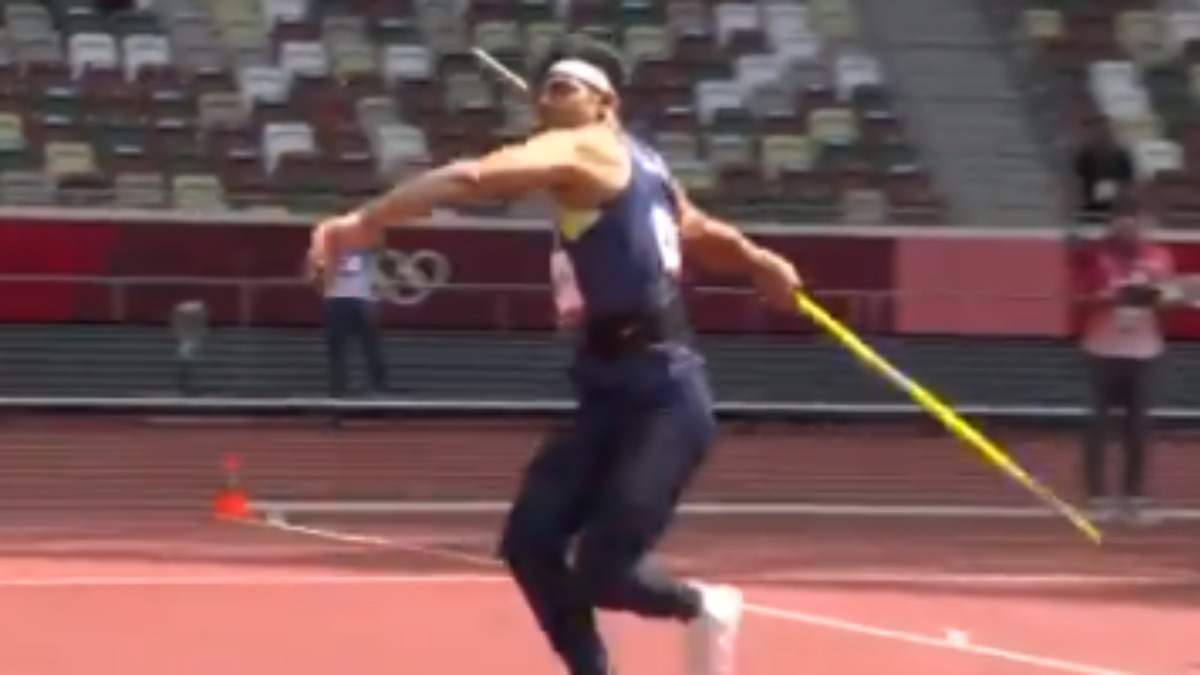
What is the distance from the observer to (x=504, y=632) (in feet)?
33.3

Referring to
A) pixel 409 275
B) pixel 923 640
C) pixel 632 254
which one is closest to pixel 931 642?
pixel 923 640

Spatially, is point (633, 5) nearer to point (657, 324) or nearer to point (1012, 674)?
point (1012, 674)

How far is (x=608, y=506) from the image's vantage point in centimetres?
707

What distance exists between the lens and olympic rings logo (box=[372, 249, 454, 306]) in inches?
731

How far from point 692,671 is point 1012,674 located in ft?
7.52

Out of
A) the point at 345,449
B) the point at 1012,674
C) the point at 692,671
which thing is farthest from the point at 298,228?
the point at 692,671

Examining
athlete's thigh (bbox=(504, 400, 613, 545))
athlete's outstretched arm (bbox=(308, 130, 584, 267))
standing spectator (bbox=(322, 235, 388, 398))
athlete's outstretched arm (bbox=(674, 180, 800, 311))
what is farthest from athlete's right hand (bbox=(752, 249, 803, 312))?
standing spectator (bbox=(322, 235, 388, 398))

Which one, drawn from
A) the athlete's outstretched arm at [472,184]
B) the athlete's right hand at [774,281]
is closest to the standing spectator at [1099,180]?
the athlete's right hand at [774,281]

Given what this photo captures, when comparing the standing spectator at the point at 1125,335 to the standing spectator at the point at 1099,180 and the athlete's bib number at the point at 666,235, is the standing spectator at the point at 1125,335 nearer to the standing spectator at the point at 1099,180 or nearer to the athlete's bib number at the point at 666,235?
the standing spectator at the point at 1099,180

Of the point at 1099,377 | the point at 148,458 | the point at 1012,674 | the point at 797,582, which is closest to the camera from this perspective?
the point at 1012,674

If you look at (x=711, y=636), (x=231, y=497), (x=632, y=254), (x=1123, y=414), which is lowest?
(x=231, y=497)

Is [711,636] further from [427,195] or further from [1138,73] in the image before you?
[1138,73]

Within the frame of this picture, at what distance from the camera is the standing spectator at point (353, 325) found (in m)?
17.3

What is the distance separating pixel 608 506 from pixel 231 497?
7325mm
